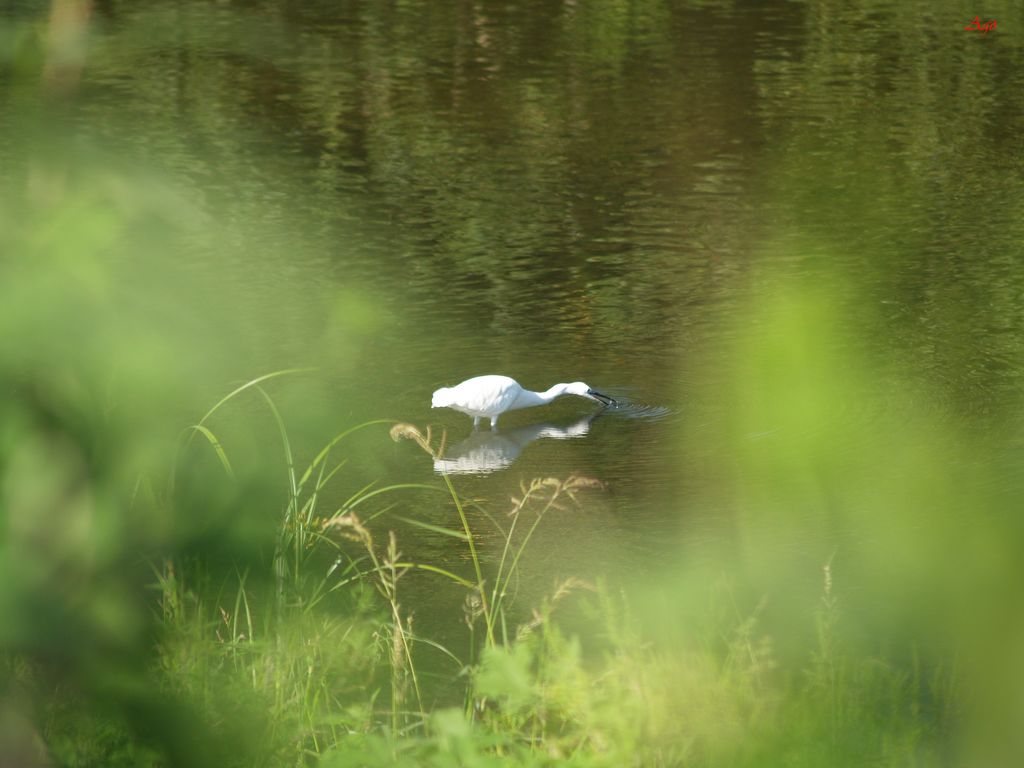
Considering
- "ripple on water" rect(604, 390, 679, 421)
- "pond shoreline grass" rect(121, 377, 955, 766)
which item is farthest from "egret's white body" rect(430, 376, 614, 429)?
"pond shoreline grass" rect(121, 377, 955, 766)

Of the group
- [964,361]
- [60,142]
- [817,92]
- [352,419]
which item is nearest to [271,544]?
[60,142]

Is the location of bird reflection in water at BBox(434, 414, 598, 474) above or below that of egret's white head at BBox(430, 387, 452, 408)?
below

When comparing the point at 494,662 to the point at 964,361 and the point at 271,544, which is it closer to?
the point at 271,544

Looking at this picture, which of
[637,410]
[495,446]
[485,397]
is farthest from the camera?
[637,410]

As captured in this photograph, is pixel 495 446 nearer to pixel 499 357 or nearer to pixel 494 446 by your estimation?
pixel 494 446

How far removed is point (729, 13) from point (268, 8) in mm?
4005
